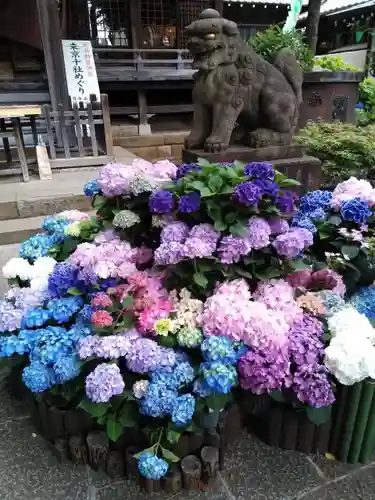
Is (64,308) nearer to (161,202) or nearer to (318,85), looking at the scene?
(161,202)

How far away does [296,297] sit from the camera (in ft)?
6.52

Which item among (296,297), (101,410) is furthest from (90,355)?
(296,297)

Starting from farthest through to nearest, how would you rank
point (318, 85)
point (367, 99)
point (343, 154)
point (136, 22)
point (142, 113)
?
point (367, 99) < point (142, 113) < point (136, 22) < point (318, 85) < point (343, 154)

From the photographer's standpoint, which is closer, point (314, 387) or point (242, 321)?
point (314, 387)

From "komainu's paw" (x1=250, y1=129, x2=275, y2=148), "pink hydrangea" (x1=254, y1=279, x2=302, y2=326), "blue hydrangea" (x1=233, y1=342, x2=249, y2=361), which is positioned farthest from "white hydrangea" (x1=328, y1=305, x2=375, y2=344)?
"komainu's paw" (x1=250, y1=129, x2=275, y2=148)

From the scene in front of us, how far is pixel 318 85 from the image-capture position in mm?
6988

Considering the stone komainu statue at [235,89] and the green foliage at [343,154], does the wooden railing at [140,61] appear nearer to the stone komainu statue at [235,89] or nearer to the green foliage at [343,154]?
the green foliage at [343,154]

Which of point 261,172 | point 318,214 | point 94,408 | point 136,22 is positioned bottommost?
point 94,408

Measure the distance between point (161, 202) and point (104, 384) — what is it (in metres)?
0.84

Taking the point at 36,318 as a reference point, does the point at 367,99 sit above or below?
above

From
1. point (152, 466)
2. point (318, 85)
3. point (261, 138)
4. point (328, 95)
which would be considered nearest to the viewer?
point (152, 466)

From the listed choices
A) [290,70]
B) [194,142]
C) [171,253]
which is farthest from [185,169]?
[290,70]

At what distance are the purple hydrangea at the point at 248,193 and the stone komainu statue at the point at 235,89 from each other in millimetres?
2102

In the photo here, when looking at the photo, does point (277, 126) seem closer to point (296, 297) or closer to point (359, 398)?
point (296, 297)
